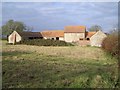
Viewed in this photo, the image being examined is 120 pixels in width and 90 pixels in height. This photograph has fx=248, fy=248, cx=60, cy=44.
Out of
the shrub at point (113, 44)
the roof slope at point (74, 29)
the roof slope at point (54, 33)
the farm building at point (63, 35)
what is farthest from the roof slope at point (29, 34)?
the shrub at point (113, 44)

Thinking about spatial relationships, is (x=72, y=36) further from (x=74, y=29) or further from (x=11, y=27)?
(x=11, y=27)

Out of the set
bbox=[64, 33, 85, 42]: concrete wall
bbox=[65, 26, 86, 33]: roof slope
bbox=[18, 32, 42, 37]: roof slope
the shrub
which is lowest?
the shrub

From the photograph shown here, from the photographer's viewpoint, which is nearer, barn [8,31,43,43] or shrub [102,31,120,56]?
shrub [102,31,120,56]

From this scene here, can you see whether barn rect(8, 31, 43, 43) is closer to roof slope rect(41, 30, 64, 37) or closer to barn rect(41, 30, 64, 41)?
barn rect(41, 30, 64, 41)

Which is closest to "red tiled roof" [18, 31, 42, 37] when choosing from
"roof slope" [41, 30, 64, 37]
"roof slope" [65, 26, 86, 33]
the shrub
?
"roof slope" [41, 30, 64, 37]

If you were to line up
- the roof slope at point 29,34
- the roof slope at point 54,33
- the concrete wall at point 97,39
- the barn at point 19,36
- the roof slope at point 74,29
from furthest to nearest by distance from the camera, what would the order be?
the roof slope at point 54,33 → the roof slope at point 74,29 → the roof slope at point 29,34 → the barn at point 19,36 → the concrete wall at point 97,39

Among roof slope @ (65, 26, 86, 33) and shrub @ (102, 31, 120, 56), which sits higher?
roof slope @ (65, 26, 86, 33)

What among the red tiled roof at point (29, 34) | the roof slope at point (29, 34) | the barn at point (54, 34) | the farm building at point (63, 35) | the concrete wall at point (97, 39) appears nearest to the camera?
the concrete wall at point (97, 39)

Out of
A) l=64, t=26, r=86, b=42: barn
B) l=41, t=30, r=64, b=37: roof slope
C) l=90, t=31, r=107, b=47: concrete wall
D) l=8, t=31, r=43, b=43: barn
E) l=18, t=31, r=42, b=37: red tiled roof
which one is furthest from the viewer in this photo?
l=41, t=30, r=64, b=37: roof slope

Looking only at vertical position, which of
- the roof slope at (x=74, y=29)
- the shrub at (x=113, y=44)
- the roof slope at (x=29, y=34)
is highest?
the roof slope at (x=74, y=29)

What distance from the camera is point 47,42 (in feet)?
208

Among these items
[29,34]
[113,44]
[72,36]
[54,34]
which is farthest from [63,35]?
[113,44]

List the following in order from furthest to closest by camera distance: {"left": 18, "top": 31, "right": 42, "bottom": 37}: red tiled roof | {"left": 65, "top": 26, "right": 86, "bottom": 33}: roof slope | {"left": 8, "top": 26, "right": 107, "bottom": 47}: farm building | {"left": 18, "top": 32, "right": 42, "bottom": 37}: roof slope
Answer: {"left": 65, "top": 26, "right": 86, "bottom": 33}: roof slope < {"left": 18, "top": 31, "right": 42, "bottom": 37}: red tiled roof < {"left": 18, "top": 32, "right": 42, "bottom": 37}: roof slope < {"left": 8, "top": 26, "right": 107, "bottom": 47}: farm building

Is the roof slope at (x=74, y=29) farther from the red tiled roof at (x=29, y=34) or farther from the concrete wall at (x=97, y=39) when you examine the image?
the concrete wall at (x=97, y=39)
